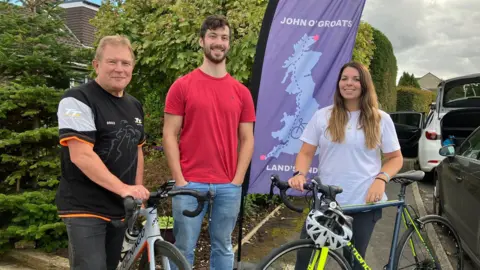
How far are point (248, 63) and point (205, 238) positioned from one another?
2189 mm

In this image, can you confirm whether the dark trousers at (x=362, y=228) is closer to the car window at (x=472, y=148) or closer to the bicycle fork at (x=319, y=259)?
the bicycle fork at (x=319, y=259)

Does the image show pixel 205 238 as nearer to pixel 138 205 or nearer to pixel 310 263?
pixel 310 263

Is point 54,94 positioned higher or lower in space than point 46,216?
higher

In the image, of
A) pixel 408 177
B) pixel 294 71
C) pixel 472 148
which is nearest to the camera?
pixel 408 177

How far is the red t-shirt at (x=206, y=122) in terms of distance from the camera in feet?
8.90

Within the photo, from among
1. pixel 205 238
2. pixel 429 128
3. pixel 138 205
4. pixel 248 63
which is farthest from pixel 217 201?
pixel 429 128

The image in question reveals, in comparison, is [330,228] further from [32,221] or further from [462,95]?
[462,95]

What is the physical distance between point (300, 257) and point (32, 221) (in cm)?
297

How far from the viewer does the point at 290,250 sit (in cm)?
248

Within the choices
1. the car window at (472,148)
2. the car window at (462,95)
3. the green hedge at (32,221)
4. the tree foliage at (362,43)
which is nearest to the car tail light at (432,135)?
Result: the car window at (462,95)

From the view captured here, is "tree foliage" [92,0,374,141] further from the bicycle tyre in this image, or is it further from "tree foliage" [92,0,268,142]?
the bicycle tyre

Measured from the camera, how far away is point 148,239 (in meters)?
2.35

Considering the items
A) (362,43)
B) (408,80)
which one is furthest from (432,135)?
(408,80)

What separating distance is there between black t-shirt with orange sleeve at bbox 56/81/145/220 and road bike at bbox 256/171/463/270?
0.94 metres
